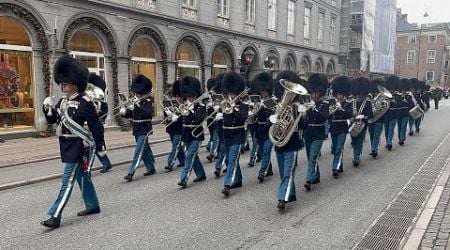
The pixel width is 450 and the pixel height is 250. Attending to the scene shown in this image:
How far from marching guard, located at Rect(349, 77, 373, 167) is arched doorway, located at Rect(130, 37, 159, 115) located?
1051cm

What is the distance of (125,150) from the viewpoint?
39.6 ft

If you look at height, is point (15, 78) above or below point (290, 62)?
below

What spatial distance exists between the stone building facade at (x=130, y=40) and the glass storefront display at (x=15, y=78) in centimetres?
3

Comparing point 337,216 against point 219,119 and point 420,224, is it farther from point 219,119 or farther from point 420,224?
point 219,119

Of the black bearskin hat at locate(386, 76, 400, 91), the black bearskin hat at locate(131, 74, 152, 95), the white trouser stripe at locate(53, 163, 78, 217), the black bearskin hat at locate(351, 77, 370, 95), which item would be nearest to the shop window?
the black bearskin hat at locate(131, 74, 152, 95)

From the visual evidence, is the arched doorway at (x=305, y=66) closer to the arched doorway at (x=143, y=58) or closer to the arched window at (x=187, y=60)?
the arched window at (x=187, y=60)

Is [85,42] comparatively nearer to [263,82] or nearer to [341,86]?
[263,82]

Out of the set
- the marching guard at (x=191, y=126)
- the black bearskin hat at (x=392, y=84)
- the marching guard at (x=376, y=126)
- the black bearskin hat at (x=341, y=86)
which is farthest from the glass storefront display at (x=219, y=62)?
the marching guard at (x=191, y=126)

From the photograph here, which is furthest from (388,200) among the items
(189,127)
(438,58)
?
(438,58)

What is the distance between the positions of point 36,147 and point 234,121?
7.57 m

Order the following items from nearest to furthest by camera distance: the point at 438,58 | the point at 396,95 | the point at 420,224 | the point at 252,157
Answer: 1. the point at 420,224
2. the point at 252,157
3. the point at 396,95
4. the point at 438,58

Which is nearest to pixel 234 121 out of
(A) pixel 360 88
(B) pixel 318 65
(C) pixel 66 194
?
(C) pixel 66 194

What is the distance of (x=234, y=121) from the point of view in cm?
740

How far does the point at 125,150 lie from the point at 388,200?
25.6ft
